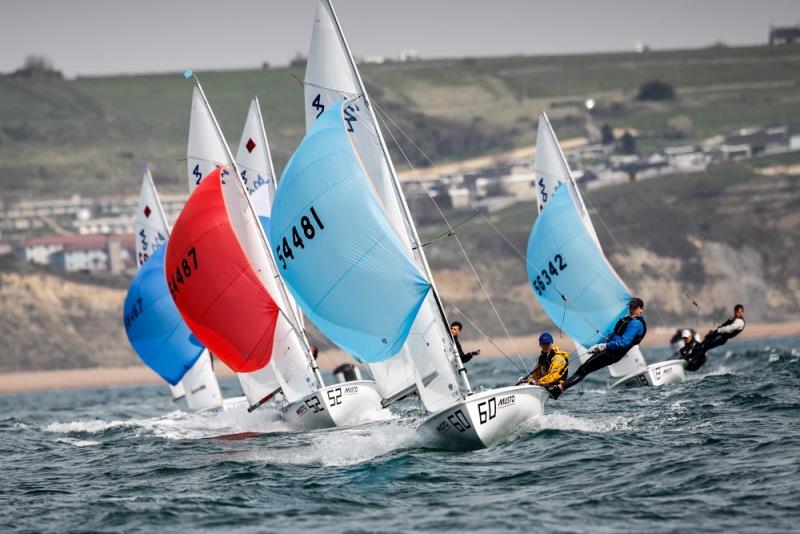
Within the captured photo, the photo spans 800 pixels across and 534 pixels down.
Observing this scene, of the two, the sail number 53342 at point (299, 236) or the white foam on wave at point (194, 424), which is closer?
the sail number 53342 at point (299, 236)

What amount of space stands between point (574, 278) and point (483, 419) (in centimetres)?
1283

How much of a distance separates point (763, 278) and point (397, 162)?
52.2m

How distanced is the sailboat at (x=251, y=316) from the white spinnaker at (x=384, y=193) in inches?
54.2

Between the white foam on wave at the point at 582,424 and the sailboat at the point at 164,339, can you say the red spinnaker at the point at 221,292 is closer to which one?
the white foam on wave at the point at 582,424

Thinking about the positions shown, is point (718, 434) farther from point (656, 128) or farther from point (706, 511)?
point (656, 128)

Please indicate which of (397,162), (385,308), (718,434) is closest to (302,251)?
(385,308)

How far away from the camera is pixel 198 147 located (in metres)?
32.5

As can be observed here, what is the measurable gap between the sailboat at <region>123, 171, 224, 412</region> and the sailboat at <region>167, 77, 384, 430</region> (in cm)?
492

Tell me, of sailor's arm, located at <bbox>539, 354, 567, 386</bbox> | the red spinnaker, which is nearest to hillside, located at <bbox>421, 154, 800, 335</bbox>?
the red spinnaker

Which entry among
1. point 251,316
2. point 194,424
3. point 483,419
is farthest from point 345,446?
point 194,424

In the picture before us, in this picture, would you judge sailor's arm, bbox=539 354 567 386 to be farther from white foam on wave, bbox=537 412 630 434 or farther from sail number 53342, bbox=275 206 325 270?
sail number 53342, bbox=275 206 325 270

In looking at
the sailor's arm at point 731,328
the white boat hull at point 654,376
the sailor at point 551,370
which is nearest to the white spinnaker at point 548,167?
the white boat hull at point 654,376

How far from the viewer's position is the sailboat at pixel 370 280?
2116 centimetres

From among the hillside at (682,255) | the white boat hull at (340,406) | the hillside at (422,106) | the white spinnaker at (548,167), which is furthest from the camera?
the hillside at (422,106)
